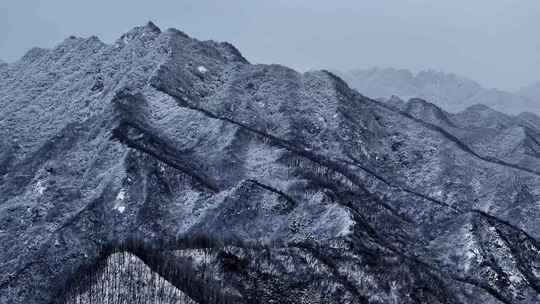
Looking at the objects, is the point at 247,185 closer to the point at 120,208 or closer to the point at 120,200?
the point at 120,208

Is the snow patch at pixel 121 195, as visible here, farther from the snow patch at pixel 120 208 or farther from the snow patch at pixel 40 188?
the snow patch at pixel 40 188

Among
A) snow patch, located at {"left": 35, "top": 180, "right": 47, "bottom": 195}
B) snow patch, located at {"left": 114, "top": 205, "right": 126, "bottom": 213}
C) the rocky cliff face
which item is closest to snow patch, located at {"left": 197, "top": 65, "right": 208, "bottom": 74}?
the rocky cliff face

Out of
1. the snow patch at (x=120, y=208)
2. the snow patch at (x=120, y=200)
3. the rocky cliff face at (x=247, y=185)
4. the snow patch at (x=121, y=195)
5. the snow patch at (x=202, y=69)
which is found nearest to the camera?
the rocky cliff face at (x=247, y=185)

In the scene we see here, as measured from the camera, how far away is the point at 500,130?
12788cm

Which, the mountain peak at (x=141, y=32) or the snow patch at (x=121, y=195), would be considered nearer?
the snow patch at (x=121, y=195)

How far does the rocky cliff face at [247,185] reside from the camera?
5253 cm

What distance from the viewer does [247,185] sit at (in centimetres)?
6556

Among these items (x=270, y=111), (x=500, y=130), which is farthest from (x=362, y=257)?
(x=500, y=130)

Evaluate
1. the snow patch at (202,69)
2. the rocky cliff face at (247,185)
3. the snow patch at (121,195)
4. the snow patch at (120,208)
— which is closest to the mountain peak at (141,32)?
the rocky cliff face at (247,185)

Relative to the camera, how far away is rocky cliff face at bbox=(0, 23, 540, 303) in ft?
172

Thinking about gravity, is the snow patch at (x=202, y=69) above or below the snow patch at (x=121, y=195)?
above

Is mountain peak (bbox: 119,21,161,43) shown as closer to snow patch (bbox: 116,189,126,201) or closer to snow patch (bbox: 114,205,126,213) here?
snow patch (bbox: 116,189,126,201)

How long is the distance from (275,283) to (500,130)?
95140 millimetres

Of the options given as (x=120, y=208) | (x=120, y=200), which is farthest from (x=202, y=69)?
(x=120, y=208)
